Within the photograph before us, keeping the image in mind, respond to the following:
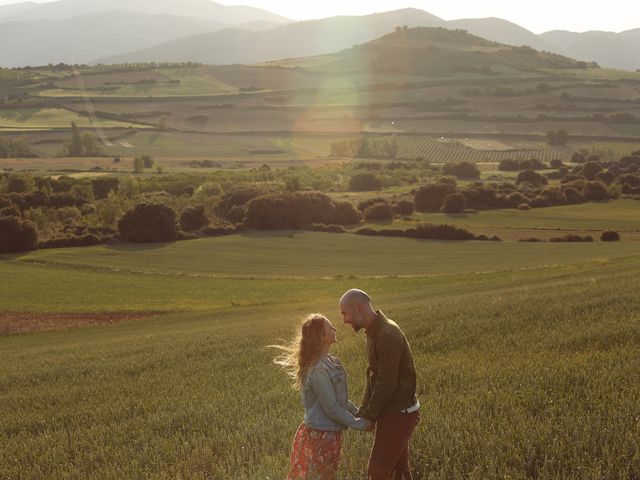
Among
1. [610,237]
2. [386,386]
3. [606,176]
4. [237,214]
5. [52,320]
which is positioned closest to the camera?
[386,386]

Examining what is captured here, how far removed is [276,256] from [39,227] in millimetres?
31120

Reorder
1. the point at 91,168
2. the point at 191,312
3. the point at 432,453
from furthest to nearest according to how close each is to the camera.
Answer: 1. the point at 91,168
2. the point at 191,312
3. the point at 432,453

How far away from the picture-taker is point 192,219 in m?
76.6

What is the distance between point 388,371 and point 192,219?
71.9m

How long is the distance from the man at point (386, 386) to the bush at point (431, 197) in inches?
3207

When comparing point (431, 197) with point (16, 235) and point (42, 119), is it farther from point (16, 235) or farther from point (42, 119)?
point (42, 119)

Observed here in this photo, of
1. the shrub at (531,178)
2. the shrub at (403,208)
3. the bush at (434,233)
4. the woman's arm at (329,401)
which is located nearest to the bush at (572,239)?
the bush at (434,233)

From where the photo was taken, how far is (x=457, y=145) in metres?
171

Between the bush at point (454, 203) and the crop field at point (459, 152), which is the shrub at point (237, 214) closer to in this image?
the bush at point (454, 203)

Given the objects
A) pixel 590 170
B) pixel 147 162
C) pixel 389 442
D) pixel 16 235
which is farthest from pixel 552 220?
pixel 147 162

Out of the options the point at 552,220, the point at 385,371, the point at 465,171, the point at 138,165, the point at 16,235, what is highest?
the point at 385,371

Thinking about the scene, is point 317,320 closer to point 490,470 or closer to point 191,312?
point 490,470

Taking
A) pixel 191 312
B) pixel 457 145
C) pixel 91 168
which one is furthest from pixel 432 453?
pixel 457 145

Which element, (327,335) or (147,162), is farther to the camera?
(147,162)
